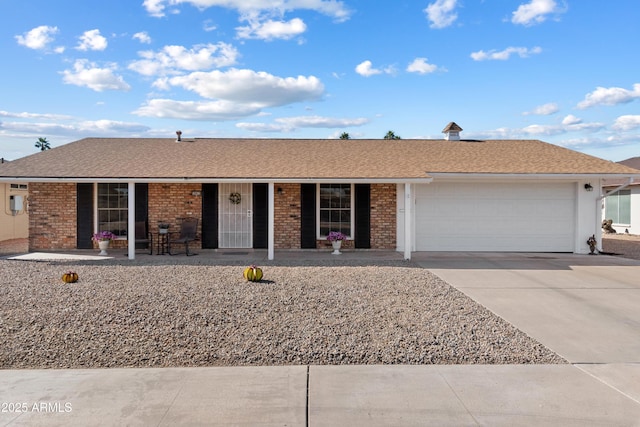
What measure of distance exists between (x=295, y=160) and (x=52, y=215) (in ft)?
24.1

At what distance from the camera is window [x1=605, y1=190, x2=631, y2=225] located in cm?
2062

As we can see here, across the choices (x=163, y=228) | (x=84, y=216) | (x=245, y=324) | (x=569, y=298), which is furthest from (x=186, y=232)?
(x=569, y=298)

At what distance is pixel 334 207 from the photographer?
44.6 feet

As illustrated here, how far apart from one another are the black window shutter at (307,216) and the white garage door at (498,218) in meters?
3.17

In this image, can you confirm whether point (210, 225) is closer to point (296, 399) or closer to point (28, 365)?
point (28, 365)

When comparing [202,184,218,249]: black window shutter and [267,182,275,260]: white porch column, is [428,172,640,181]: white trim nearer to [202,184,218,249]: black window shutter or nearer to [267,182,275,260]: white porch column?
[267,182,275,260]: white porch column

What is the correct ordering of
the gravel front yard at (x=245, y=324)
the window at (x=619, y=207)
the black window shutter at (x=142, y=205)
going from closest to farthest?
the gravel front yard at (x=245, y=324) < the black window shutter at (x=142, y=205) < the window at (x=619, y=207)

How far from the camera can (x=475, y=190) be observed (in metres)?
13.7

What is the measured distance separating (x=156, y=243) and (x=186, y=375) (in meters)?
9.51

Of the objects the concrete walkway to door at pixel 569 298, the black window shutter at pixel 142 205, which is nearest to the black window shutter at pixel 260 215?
A: the black window shutter at pixel 142 205

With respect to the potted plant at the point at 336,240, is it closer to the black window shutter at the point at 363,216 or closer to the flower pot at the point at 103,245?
the black window shutter at the point at 363,216

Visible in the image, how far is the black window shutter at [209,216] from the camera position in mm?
13430

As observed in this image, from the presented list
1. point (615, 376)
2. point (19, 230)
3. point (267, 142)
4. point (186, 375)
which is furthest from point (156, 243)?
point (615, 376)

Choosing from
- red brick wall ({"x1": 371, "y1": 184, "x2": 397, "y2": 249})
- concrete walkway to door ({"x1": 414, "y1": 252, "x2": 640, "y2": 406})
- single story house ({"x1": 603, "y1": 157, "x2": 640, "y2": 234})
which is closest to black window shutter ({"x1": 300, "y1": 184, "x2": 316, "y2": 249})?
red brick wall ({"x1": 371, "y1": 184, "x2": 397, "y2": 249})
